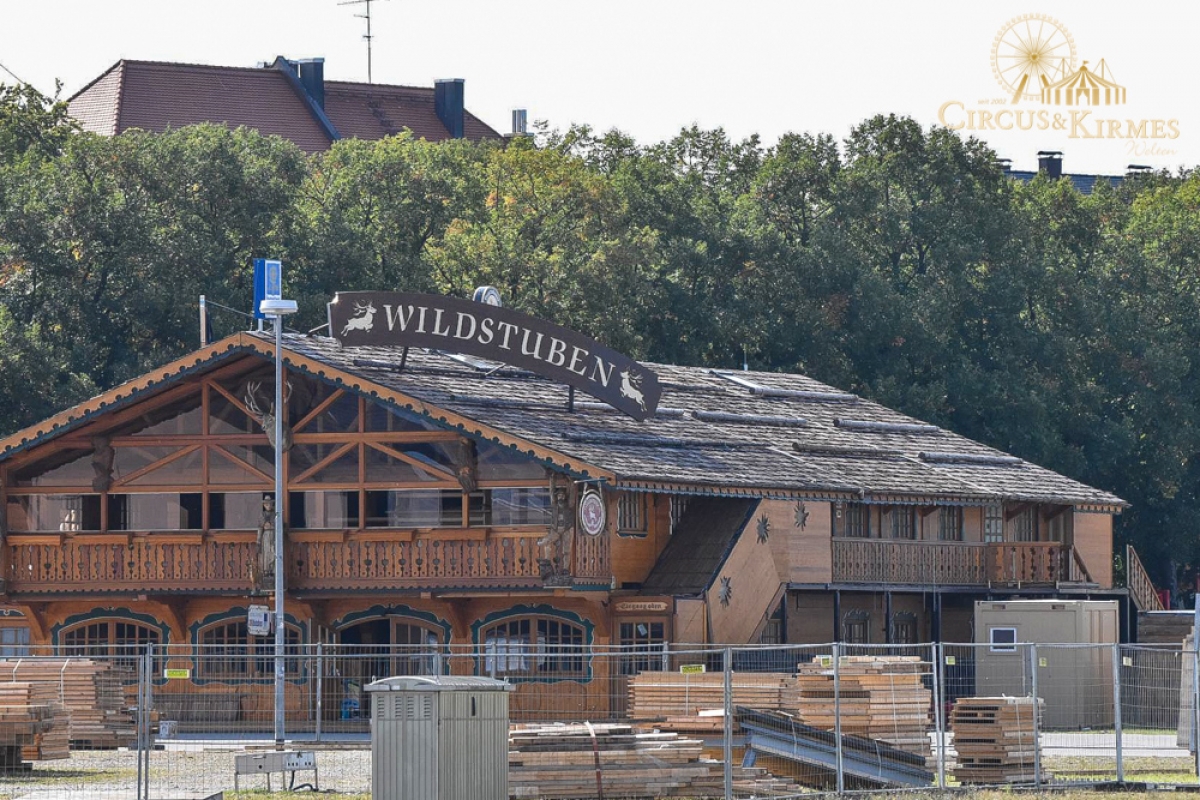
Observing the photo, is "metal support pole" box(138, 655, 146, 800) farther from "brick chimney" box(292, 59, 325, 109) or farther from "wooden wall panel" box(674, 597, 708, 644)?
"brick chimney" box(292, 59, 325, 109)

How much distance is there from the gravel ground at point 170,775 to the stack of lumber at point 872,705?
5.83 meters

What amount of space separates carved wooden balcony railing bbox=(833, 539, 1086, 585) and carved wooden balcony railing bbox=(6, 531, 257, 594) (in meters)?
11.5

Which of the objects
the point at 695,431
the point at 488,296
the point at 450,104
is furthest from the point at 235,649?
the point at 450,104

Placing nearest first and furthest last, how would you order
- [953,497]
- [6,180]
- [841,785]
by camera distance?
[841,785] < [953,497] < [6,180]

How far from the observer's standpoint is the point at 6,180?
209 ft

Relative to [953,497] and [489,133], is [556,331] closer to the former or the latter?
[953,497]

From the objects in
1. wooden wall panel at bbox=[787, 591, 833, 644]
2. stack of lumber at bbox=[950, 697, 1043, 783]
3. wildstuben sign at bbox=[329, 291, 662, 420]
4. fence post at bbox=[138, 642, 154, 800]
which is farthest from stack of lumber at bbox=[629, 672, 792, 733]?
wooden wall panel at bbox=[787, 591, 833, 644]

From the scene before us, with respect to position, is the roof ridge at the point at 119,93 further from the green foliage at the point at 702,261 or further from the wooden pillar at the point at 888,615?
the wooden pillar at the point at 888,615

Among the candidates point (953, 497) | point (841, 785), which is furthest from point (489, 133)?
point (841, 785)

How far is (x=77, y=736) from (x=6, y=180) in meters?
30.1

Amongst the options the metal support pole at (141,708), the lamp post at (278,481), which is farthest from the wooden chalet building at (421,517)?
Answer: the metal support pole at (141,708)

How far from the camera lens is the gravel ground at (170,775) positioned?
29250 mm

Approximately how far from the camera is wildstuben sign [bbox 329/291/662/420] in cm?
4156

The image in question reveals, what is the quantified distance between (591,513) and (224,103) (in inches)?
2350
